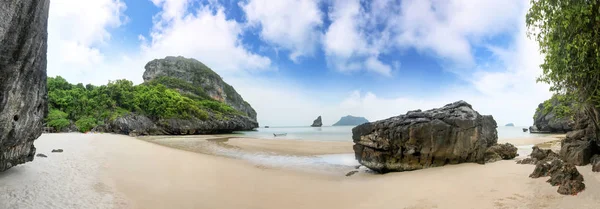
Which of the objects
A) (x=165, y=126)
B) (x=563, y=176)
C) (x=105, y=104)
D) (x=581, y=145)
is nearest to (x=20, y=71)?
(x=563, y=176)

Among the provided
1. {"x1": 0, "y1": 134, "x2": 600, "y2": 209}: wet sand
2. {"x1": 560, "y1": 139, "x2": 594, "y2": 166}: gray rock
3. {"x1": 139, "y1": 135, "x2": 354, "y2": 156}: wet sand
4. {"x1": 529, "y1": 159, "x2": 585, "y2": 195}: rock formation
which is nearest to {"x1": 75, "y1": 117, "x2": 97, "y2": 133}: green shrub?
{"x1": 139, "y1": 135, "x2": 354, "y2": 156}: wet sand

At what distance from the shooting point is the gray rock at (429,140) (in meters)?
15.5

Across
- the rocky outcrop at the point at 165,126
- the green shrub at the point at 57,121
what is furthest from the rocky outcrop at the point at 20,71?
the green shrub at the point at 57,121

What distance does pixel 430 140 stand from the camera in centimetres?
1555

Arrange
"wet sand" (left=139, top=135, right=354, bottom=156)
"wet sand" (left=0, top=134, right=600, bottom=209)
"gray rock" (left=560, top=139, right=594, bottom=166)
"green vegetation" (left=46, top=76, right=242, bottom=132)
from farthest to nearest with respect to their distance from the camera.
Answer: "green vegetation" (left=46, top=76, right=242, bottom=132), "wet sand" (left=139, top=135, right=354, bottom=156), "gray rock" (left=560, top=139, right=594, bottom=166), "wet sand" (left=0, top=134, right=600, bottom=209)

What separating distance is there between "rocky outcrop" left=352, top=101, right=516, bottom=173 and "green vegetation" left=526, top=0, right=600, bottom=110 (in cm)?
499

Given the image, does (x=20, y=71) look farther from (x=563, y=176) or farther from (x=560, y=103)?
(x=560, y=103)

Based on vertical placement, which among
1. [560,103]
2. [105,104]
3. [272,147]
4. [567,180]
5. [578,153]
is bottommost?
[272,147]

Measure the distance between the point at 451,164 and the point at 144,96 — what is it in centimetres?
7499

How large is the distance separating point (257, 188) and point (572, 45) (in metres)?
12.4

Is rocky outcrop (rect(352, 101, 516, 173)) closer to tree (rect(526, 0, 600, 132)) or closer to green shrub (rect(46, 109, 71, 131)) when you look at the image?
tree (rect(526, 0, 600, 132))

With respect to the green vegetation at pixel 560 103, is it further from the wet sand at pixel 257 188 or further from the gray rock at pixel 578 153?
the wet sand at pixel 257 188

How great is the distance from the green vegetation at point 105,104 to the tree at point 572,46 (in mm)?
66846

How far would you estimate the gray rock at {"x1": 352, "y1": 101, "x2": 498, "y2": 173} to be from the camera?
15484mm
